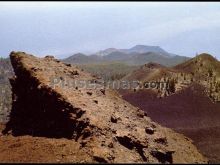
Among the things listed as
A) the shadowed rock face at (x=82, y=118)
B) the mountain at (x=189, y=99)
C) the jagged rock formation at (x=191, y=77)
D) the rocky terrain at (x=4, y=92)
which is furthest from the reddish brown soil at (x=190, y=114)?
the rocky terrain at (x=4, y=92)

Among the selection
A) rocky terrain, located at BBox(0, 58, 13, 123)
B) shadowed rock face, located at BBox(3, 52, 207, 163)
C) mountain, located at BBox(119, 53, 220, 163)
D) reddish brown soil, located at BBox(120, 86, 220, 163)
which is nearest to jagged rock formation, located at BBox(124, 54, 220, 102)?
mountain, located at BBox(119, 53, 220, 163)

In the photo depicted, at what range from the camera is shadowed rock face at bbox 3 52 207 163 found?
14976 millimetres

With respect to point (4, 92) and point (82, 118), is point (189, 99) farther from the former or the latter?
point (4, 92)

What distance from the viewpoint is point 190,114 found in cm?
3375

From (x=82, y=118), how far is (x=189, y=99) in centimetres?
2297

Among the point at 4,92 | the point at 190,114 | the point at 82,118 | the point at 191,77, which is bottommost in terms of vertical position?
the point at 4,92

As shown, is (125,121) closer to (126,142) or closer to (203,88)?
(126,142)

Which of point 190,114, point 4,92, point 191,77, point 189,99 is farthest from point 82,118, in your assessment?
point 4,92

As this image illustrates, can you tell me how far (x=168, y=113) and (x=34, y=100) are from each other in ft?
57.5

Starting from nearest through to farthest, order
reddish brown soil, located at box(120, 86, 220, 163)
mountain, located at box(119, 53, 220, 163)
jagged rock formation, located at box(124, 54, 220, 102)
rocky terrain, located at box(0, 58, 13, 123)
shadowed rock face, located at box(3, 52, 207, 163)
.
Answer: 1. shadowed rock face, located at box(3, 52, 207, 163)
2. reddish brown soil, located at box(120, 86, 220, 163)
3. mountain, located at box(119, 53, 220, 163)
4. jagged rock formation, located at box(124, 54, 220, 102)
5. rocky terrain, located at box(0, 58, 13, 123)

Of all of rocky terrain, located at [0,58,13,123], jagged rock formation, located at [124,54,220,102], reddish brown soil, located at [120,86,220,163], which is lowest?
rocky terrain, located at [0,58,13,123]

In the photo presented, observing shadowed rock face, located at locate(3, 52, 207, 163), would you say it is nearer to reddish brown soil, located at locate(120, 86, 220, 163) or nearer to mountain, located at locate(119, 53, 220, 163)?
reddish brown soil, located at locate(120, 86, 220, 163)

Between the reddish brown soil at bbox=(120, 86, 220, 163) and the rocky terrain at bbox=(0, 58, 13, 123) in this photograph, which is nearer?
the reddish brown soil at bbox=(120, 86, 220, 163)

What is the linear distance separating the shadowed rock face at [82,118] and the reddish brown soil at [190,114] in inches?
179
